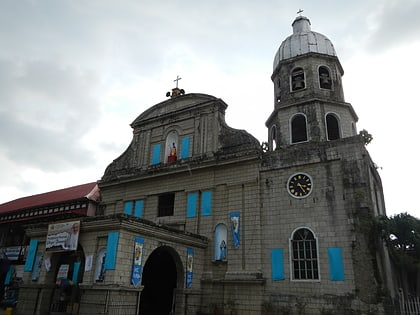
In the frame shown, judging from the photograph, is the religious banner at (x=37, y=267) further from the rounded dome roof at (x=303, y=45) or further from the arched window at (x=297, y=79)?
the rounded dome roof at (x=303, y=45)

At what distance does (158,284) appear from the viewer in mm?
18172

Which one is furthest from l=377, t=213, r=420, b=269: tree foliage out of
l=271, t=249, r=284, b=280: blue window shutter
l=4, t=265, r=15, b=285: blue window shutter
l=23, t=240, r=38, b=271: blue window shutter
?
l=4, t=265, r=15, b=285: blue window shutter

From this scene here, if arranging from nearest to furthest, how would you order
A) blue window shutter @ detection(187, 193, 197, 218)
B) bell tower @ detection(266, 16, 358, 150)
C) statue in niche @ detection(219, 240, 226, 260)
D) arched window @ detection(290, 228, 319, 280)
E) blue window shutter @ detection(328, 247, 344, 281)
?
blue window shutter @ detection(328, 247, 344, 281) < arched window @ detection(290, 228, 319, 280) < statue in niche @ detection(219, 240, 226, 260) < bell tower @ detection(266, 16, 358, 150) < blue window shutter @ detection(187, 193, 197, 218)

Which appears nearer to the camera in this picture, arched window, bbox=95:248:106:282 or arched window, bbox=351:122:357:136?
arched window, bbox=95:248:106:282

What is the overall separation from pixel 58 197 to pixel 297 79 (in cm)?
1942

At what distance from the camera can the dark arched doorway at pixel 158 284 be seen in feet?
57.3

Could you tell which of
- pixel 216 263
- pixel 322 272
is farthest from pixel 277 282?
pixel 216 263

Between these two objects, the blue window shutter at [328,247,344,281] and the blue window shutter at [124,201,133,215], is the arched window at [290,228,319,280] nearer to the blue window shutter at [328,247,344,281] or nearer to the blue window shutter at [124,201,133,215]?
the blue window shutter at [328,247,344,281]

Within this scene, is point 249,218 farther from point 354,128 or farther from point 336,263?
point 354,128

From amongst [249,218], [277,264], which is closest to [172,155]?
[249,218]

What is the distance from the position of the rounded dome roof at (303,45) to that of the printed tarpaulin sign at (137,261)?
535 inches

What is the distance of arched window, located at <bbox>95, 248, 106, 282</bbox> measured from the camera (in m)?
13.2

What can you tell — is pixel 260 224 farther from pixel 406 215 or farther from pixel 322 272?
pixel 406 215

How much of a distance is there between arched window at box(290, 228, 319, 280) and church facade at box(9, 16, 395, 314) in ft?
0.15
